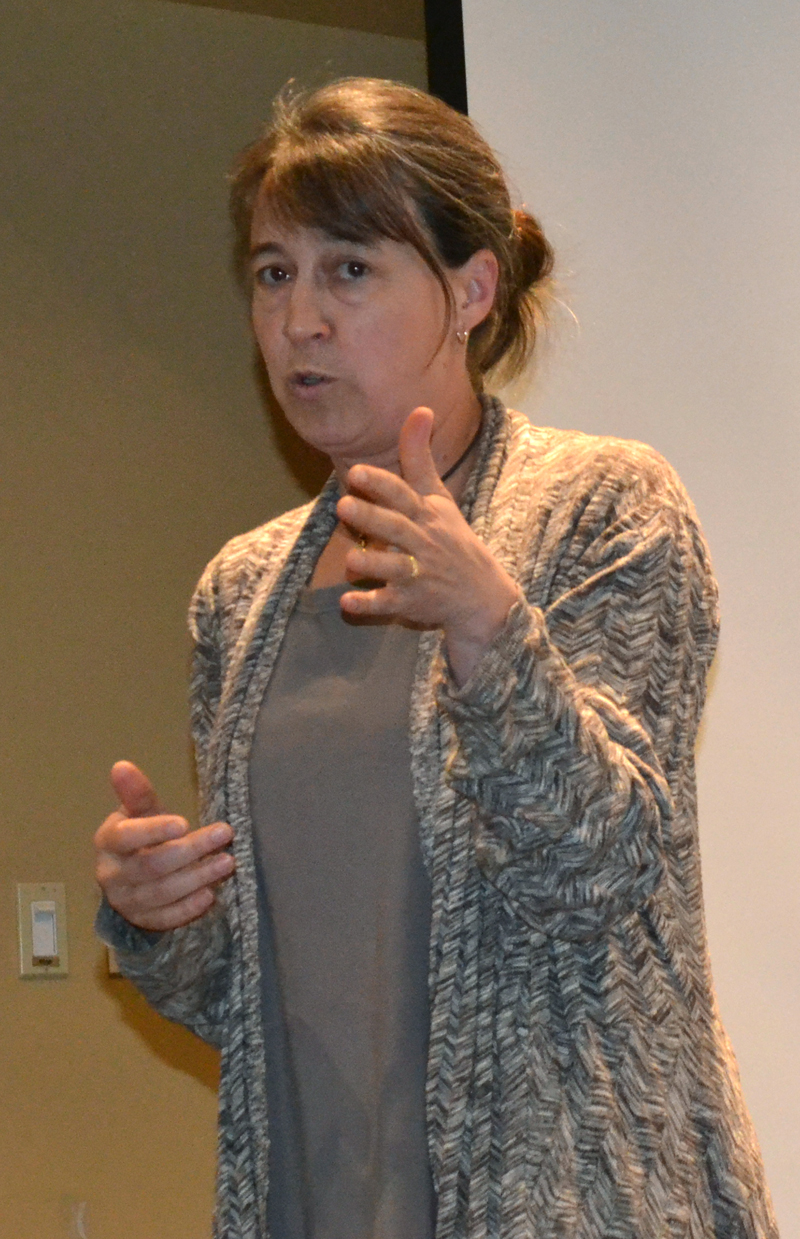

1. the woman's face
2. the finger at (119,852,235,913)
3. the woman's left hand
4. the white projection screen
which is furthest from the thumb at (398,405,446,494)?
the white projection screen

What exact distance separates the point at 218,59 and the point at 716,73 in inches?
47.5

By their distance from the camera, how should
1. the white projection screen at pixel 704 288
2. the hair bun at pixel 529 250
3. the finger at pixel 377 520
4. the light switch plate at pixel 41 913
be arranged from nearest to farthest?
the finger at pixel 377 520 < the hair bun at pixel 529 250 < the white projection screen at pixel 704 288 < the light switch plate at pixel 41 913

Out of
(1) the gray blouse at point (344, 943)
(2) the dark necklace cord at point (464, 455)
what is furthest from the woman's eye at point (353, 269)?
(1) the gray blouse at point (344, 943)

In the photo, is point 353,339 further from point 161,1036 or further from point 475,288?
point 161,1036

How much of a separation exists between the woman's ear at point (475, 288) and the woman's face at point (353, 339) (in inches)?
1.2

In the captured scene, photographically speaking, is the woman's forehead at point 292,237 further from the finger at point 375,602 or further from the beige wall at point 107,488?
the beige wall at point 107,488

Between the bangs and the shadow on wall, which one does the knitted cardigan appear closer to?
the bangs

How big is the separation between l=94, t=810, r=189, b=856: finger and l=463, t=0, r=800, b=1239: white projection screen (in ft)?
2.48

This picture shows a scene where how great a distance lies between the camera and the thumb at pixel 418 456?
95 centimetres

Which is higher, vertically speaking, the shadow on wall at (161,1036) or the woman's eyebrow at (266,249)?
the woman's eyebrow at (266,249)

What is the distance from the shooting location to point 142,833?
3.78 feet

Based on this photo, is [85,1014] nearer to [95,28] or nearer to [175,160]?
[175,160]

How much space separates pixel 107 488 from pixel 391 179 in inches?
56.0

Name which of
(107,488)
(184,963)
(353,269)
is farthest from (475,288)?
(107,488)
